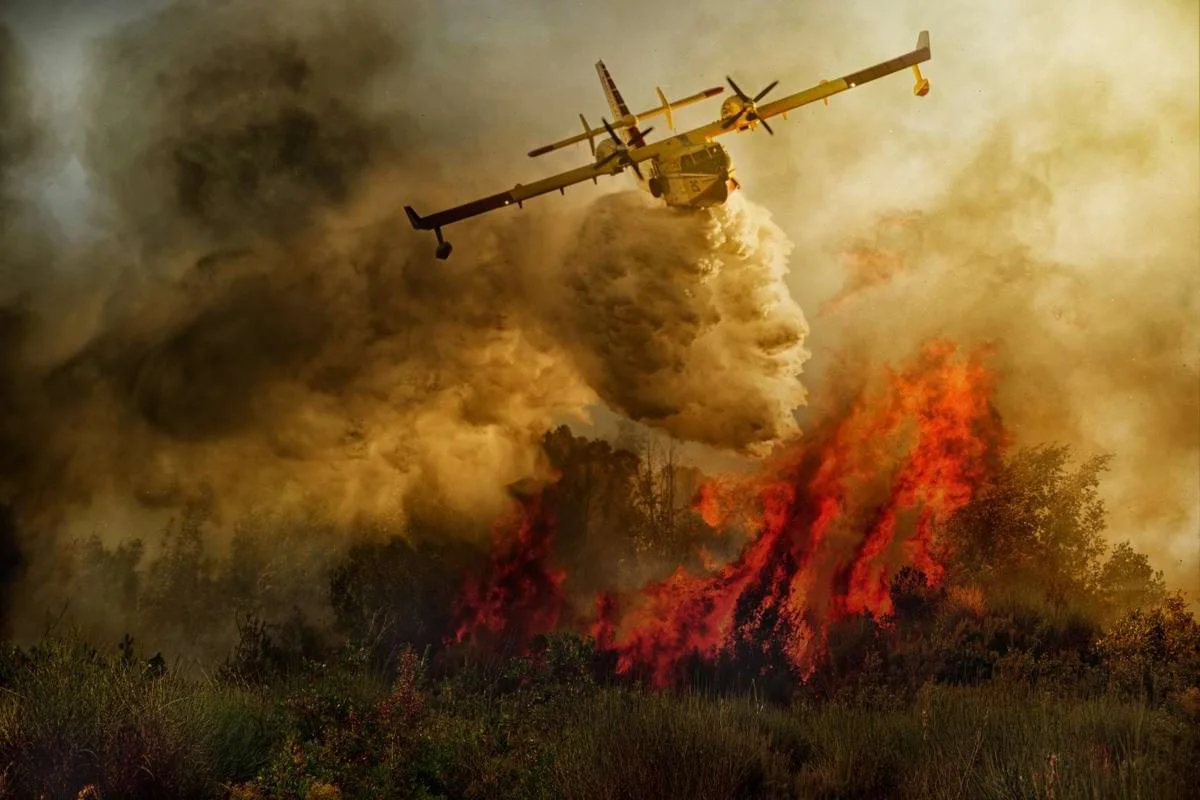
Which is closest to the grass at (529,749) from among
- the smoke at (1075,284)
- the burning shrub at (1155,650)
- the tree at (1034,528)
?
the burning shrub at (1155,650)

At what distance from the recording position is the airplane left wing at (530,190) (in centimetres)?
1678

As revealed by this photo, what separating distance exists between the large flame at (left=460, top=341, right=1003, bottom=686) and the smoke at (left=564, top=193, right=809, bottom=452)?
3.95 ft

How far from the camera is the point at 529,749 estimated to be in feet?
35.1

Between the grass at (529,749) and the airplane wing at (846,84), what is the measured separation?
32.3 ft

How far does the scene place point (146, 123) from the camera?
20625 millimetres

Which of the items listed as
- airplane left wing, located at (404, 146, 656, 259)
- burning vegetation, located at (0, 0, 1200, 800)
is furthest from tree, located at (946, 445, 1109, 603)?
airplane left wing, located at (404, 146, 656, 259)

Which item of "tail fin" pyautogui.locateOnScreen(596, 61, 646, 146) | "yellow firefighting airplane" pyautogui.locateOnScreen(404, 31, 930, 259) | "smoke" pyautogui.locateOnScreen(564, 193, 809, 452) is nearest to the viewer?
"yellow firefighting airplane" pyautogui.locateOnScreen(404, 31, 930, 259)

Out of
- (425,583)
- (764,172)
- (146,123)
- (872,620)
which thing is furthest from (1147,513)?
(146,123)

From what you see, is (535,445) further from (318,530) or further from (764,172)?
(764,172)

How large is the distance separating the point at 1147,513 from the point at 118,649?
19.7m

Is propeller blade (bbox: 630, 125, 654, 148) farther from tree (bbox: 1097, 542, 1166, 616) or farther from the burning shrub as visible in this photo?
the burning shrub

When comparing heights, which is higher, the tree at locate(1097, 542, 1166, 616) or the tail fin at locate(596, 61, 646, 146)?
the tail fin at locate(596, 61, 646, 146)

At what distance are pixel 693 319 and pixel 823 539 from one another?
511 centimetres

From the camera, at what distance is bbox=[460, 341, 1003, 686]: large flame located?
57.0 feet
